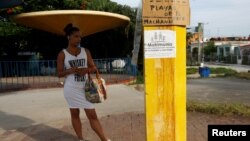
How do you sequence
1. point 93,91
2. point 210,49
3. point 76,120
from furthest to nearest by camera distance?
point 210,49 < point 76,120 < point 93,91

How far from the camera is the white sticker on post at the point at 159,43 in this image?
3807 mm

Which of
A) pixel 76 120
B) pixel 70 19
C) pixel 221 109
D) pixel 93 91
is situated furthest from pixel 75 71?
pixel 221 109

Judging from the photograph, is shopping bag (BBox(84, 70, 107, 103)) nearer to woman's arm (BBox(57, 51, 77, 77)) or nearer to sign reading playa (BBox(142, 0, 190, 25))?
woman's arm (BBox(57, 51, 77, 77))

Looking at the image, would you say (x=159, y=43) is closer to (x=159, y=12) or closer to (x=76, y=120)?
(x=159, y=12)

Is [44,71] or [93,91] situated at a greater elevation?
[93,91]

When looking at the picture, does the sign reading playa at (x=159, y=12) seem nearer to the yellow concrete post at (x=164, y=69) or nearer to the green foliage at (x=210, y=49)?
the yellow concrete post at (x=164, y=69)

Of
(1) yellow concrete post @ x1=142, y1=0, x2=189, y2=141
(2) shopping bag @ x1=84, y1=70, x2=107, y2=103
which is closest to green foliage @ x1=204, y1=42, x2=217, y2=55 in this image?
(2) shopping bag @ x1=84, y1=70, x2=107, y2=103

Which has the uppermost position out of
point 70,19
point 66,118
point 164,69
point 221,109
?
point 70,19

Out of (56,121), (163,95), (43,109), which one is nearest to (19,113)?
(43,109)

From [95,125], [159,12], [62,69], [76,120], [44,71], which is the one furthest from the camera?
[44,71]

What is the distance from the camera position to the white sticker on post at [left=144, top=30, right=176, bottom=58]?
3.81 metres

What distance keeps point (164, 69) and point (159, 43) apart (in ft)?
0.86

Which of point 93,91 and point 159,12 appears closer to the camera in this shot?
point 159,12

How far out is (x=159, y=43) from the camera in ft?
12.6
